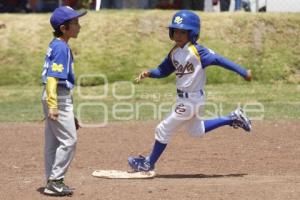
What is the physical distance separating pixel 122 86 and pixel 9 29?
341 centimetres

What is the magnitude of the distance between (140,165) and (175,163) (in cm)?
95

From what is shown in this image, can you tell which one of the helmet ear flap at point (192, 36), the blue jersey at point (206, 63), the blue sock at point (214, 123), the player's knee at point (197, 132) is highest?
the helmet ear flap at point (192, 36)

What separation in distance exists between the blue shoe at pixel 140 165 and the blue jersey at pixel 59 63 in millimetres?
1464

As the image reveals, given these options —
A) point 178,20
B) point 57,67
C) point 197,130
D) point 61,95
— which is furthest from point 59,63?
point 197,130

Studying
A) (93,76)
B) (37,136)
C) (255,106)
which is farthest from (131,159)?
(93,76)

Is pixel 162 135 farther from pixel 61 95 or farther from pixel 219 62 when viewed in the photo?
pixel 61 95

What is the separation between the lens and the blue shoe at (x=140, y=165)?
8070 millimetres

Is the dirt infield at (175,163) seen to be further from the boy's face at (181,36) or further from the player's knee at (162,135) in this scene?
the boy's face at (181,36)

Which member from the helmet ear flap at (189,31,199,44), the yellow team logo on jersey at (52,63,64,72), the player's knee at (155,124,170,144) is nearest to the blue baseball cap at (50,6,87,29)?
the yellow team logo on jersey at (52,63,64,72)

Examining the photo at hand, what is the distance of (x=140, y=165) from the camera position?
26.5 feet

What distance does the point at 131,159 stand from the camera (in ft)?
27.0

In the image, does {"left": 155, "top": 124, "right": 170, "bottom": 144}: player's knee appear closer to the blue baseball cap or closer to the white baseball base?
the white baseball base

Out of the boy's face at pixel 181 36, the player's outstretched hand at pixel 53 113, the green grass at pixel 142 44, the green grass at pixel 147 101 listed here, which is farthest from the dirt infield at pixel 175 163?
the green grass at pixel 142 44

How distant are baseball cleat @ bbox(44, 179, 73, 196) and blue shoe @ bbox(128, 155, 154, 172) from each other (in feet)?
3.91
